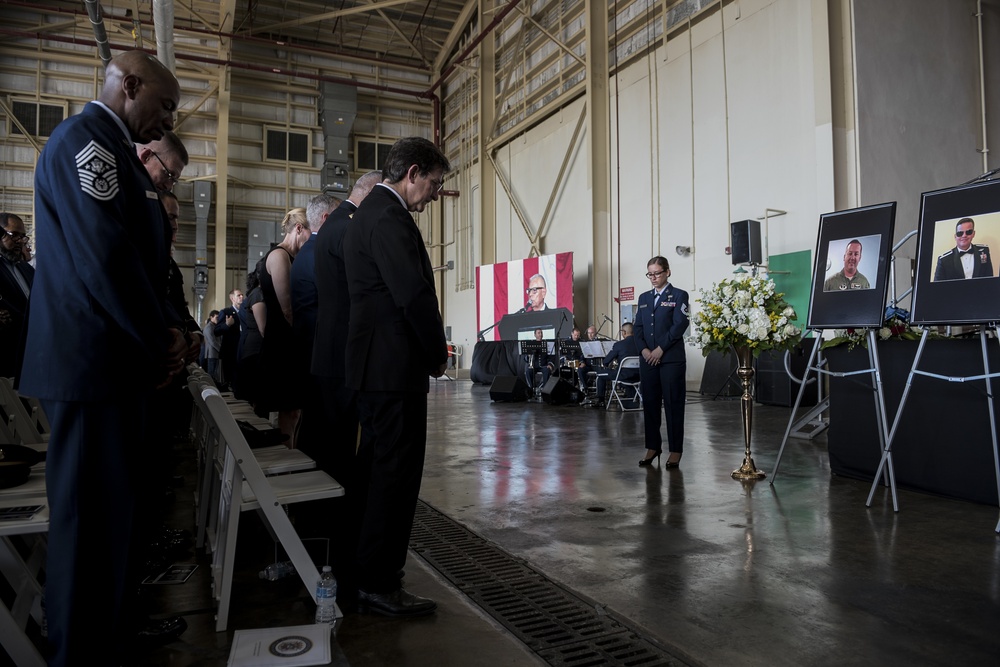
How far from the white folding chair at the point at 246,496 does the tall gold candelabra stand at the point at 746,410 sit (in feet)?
9.51

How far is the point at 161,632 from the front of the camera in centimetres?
184

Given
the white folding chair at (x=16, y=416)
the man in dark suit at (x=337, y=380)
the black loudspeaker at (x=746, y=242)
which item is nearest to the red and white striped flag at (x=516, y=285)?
the black loudspeaker at (x=746, y=242)

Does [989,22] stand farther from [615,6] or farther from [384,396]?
[384,396]

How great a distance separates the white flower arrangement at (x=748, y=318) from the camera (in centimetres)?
407

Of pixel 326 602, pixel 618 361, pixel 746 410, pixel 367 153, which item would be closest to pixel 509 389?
pixel 618 361

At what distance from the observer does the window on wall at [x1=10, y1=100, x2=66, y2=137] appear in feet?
52.9

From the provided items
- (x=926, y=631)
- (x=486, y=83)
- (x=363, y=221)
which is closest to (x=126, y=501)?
(x=363, y=221)

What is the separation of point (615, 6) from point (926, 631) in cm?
1211

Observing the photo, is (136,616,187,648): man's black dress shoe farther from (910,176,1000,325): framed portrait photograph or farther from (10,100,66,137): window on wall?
(10,100,66,137): window on wall

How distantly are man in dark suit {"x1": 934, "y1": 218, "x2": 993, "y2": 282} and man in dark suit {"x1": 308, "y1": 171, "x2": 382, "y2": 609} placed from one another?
8.92 feet

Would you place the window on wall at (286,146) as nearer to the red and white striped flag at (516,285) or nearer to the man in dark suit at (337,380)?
the red and white striped flag at (516,285)

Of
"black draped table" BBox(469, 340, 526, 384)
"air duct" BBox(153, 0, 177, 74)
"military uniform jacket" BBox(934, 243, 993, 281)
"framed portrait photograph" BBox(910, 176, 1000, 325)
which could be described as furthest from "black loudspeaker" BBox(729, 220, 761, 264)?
"air duct" BBox(153, 0, 177, 74)

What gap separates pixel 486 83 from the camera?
52.6 feet

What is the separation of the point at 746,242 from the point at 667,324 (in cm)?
493
